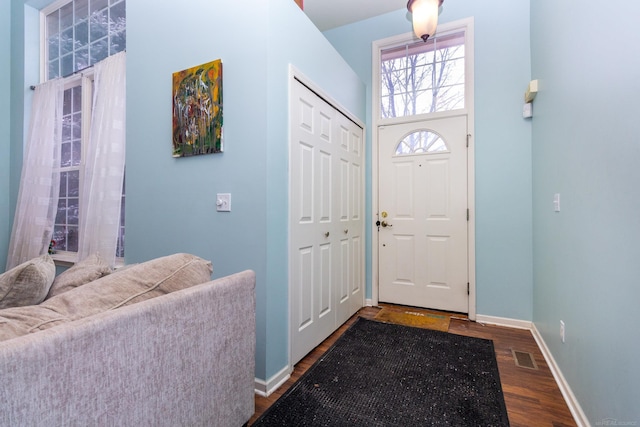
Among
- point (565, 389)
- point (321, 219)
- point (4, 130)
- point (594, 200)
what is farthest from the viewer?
point (4, 130)

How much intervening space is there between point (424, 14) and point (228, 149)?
189 centimetres

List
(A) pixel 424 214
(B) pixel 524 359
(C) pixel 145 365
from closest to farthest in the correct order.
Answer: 1. (C) pixel 145 365
2. (B) pixel 524 359
3. (A) pixel 424 214

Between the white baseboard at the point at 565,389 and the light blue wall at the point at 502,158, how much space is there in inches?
19.8

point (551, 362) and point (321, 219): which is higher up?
point (321, 219)

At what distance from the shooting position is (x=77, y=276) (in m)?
1.13

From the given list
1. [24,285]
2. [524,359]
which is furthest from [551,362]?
[24,285]

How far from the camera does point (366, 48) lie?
333cm

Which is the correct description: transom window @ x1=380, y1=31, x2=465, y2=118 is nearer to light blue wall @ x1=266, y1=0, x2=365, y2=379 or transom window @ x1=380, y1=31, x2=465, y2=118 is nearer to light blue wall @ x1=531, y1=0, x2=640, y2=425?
light blue wall @ x1=531, y1=0, x2=640, y2=425

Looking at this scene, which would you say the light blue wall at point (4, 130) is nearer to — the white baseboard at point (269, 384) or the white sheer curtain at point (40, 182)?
the white sheer curtain at point (40, 182)

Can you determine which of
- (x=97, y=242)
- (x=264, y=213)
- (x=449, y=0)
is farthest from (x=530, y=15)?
(x=97, y=242)

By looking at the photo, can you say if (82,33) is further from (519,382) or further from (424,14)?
(519,382)

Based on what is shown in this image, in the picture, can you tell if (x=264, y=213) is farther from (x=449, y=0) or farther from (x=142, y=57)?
(x=449, y=0)

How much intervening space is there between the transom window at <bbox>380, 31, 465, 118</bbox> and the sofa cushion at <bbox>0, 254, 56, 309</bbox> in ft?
10.0

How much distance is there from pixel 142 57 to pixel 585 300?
3.08 metres
